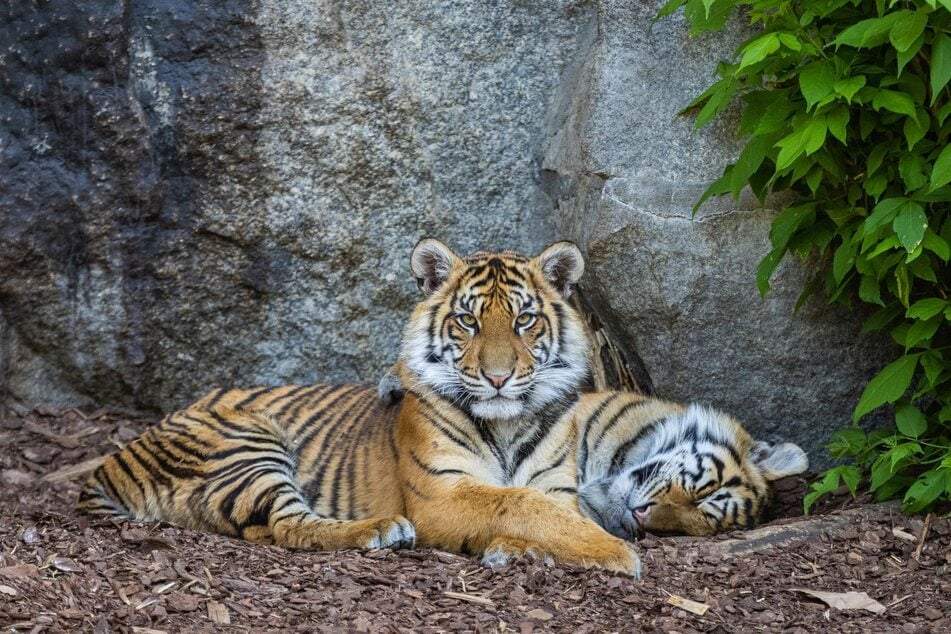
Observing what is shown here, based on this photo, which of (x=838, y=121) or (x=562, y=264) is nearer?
(x=838, y=121)

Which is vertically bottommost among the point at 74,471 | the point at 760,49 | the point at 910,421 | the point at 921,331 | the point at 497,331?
the point at 74,471

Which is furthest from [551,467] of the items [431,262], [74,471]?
[74,471]

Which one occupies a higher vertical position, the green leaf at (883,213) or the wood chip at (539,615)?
the green leaf at (883,213)

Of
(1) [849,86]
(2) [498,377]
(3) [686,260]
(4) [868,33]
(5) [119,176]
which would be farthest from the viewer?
(5) [119,176]

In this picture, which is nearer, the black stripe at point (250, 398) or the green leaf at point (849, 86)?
the green leaf at point (849, 86)

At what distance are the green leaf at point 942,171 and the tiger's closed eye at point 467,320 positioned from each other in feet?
5.82

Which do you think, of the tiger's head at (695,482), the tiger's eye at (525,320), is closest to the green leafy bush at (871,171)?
the tiger's head at (695,482)

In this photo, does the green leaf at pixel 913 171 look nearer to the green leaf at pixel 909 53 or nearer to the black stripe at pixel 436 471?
the green leaf at pixel 909 53

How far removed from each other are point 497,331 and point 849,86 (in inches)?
63.1

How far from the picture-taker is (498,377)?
439 centimetres

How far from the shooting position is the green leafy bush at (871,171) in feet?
13.3

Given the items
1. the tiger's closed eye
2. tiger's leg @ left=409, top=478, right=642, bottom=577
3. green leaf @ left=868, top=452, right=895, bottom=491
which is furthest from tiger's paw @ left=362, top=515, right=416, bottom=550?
green leaf @ left=868, top=452, right=895, bottom=491

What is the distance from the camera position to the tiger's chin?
4453 millimetres

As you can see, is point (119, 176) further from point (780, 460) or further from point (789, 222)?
point (780, 460)
